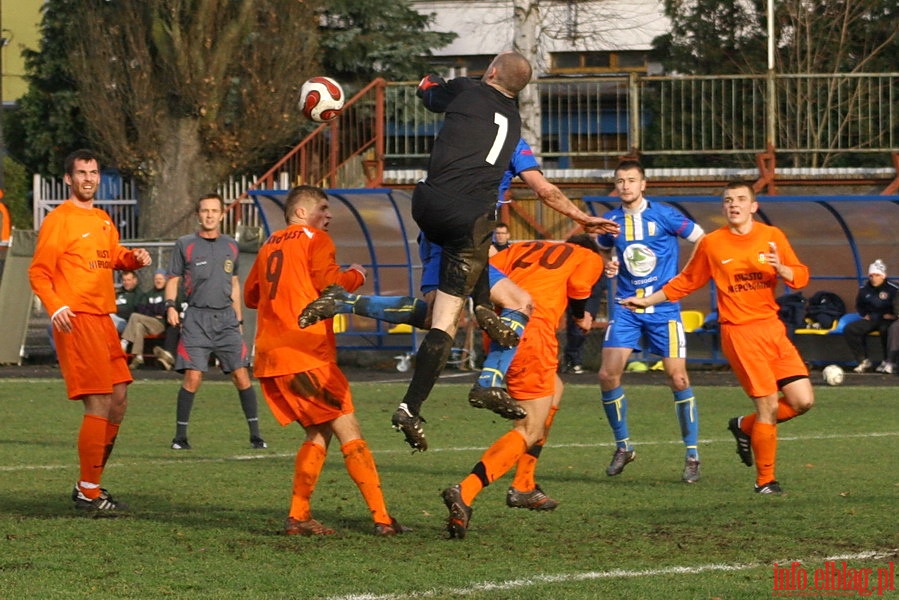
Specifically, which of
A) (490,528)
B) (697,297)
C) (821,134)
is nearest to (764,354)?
(490,528)

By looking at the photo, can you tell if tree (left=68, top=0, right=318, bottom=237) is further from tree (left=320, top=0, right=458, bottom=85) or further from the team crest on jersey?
the team crest on jersey

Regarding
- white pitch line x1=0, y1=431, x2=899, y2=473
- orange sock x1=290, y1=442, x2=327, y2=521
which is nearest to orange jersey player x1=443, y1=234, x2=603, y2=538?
orange sock x1=290, y1=442, x2=327, y2=521

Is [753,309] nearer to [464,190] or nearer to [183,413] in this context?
[464,190]

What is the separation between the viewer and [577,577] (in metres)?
6.52

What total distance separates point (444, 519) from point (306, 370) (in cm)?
129

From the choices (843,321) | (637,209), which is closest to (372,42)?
(843,321)

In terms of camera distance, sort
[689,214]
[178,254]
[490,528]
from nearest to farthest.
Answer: [490,528] → [178,254] → [689,214]

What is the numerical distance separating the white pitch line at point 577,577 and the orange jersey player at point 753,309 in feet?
8.50

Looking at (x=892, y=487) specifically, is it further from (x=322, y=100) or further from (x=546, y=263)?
(x=322, y=100)

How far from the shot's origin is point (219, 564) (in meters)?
6.91

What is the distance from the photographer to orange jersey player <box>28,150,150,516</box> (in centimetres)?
875

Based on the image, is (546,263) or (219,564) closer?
(219,564)

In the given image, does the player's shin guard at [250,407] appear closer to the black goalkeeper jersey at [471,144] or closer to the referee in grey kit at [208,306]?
the referee in grey kit at [208,306]

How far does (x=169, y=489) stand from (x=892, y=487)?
15.0 feet
